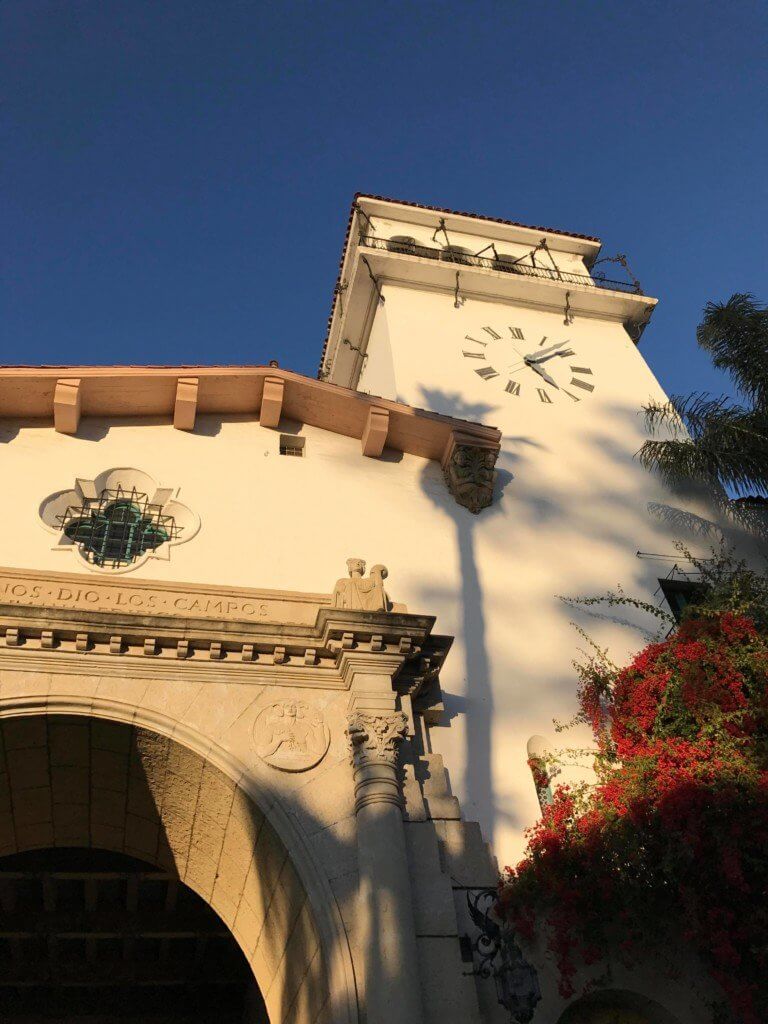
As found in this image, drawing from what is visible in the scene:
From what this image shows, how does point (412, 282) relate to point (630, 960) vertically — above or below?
above

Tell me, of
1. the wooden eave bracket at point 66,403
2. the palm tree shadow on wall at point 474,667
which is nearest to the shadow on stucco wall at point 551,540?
the palm tree shadow on wall at point 474,667

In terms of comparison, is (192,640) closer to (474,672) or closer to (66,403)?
A: (474,672)

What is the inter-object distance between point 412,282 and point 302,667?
13212 millimetres

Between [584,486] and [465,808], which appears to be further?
[584,486]

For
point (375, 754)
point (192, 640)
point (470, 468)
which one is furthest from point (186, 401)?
point (375, 754)

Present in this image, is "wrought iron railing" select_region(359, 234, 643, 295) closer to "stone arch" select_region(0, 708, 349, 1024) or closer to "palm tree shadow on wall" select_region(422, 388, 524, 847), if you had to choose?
"palm tree shadow on wall" select_region(422, 388, 524, 847)

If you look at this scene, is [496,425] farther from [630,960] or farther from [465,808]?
[630,960]

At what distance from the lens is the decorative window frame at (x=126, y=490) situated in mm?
11305

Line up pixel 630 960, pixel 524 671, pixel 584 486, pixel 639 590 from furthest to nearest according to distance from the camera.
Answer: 1. pixel 584 486
2. pixel 639 590
3. pixel 524 671
4. pixel 630 960

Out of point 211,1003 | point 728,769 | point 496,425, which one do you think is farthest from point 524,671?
point 211,1003

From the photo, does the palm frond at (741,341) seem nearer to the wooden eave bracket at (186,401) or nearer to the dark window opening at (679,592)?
the dark window opening at (679,592)

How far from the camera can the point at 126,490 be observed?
1254cm

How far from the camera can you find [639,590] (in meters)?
13.0

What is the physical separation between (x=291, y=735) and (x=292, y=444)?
5894mm
